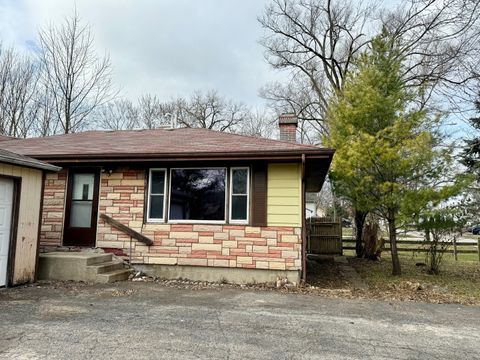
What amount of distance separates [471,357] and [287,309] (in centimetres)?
253

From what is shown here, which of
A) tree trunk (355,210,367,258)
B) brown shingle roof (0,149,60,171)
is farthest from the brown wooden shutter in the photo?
tree trunk (355,210,367,258)

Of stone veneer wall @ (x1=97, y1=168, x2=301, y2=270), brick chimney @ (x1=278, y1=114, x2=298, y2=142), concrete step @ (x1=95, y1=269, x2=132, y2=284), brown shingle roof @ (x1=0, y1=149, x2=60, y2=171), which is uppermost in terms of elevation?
brick chimney @ (x1=278, y1=114, x2=298, y2=142)

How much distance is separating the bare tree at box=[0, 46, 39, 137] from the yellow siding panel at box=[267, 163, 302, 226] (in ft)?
61.5

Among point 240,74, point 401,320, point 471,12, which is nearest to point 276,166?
point 401,320

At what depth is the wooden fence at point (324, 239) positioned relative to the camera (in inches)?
583

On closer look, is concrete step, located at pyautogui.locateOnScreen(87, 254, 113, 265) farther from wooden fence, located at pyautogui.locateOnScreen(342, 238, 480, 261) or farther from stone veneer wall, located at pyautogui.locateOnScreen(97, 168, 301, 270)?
wooden fence, located at pyautogui.locateOnScreen(342, 238, 480, 261)

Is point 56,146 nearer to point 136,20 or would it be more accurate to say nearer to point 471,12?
point 136,20

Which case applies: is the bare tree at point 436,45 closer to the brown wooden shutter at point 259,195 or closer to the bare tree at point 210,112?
the brown wooden shutter at point 259,195

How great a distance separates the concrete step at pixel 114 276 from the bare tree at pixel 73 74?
15.9 m

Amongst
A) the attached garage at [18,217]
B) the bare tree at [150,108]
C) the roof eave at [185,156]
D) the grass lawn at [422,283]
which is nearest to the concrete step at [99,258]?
the attached garage at [18,217]

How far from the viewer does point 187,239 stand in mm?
8117

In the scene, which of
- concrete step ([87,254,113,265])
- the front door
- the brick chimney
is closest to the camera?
concrete step ([87,254,113,265])

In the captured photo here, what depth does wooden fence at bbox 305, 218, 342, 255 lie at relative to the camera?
14.8 metres

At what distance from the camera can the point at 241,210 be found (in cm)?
805
